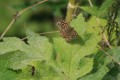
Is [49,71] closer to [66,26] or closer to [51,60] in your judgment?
[51,60]

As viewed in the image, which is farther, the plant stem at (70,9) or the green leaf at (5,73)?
the plant stem at (70,9)

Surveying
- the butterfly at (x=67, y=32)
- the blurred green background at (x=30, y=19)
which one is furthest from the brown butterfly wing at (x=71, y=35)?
the blurred green background at (x=30, y=19)

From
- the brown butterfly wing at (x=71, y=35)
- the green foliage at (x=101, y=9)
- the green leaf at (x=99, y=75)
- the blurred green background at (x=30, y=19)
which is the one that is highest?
the blurred green background at (x=30, y=19)

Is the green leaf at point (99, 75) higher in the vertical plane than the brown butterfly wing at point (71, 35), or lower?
lower

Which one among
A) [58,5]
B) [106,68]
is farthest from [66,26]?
[58,5]

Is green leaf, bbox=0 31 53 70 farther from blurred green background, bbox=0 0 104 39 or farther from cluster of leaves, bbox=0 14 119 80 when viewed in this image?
blurred green background, bbox=0 0 104 39

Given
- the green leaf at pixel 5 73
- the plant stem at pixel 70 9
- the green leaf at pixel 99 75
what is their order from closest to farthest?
1. the green leaf at pixel 99 75
2. the green leaf at pixel 5 73
3. the plant stem at pixel 70 9

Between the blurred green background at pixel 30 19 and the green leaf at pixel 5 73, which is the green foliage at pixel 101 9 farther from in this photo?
the blurred green background at pixel 30 19

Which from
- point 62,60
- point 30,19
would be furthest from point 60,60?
point 30,19

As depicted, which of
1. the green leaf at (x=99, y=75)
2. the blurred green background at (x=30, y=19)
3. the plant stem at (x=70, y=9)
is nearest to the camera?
the green leaf at (x=99, y=75)
